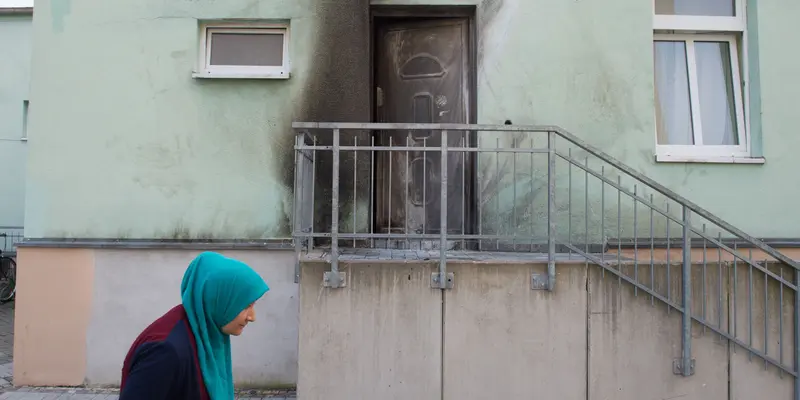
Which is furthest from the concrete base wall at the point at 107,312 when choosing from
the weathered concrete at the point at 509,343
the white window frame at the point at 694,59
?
the white window frame at the point at 694,59

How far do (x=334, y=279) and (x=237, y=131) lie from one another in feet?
7.02

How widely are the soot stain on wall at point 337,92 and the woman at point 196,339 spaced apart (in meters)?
3.39

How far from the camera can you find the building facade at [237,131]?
5328mm

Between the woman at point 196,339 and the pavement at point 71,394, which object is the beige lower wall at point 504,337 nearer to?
the pavement at point 71,394

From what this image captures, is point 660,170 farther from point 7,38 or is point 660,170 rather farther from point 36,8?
point 7,38

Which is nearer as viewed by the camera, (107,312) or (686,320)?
(686,320)

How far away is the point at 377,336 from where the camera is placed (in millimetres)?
4109

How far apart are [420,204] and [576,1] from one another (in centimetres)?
252

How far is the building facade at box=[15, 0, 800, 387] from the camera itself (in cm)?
533

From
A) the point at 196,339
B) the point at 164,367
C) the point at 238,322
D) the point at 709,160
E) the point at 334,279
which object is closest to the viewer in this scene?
the point at 164,367

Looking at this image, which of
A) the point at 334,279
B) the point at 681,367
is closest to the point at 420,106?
the point at 334,279

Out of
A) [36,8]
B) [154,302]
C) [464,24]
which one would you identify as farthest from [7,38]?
[464,24]

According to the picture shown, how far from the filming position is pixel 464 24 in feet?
18.7

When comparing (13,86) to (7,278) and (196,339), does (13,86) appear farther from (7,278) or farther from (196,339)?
(196,339)
